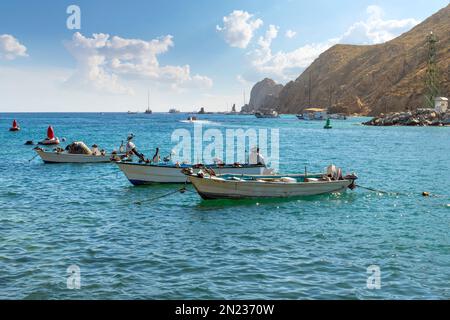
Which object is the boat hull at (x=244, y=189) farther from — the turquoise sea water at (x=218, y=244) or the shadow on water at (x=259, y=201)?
the turquoise sea water at (x=218, y=244)

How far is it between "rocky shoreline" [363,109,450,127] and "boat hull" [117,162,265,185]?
10392cm

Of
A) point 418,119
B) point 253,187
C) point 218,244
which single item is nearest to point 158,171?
point 253,187

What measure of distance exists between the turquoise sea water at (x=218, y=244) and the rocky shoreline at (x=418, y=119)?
99.3 m

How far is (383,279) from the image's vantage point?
54.2 feet

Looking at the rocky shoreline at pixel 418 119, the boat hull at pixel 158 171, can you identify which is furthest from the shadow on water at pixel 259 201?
the rocky shoreline at pixel 418 119

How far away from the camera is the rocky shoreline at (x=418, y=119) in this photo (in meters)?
126

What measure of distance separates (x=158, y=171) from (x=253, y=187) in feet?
33.0

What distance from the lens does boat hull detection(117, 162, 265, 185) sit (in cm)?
3700

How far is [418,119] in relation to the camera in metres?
131
